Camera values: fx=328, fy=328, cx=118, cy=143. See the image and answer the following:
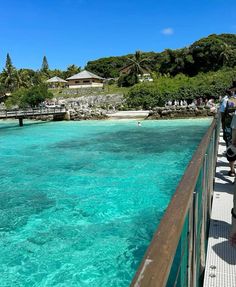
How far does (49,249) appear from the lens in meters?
6.63

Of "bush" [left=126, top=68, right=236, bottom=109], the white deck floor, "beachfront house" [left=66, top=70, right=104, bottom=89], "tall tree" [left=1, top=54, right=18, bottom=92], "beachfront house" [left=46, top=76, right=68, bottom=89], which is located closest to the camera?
the white deck floor

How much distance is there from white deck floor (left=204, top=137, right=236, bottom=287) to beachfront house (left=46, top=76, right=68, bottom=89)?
65854 mm

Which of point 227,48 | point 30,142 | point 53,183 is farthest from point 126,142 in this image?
point 227,48

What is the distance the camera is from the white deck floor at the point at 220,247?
2705 millimetres

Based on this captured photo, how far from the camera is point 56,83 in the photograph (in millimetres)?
69500

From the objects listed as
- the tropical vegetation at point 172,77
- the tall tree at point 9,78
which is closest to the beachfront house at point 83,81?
the tropical vegetation at point 172,77

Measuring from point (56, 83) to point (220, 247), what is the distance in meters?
69.1

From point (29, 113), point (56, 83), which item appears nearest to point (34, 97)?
point (29, 113)

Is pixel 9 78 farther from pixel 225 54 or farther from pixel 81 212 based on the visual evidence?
pixel 81 212

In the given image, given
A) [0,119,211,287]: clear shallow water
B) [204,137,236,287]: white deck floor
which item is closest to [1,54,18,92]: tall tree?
[0,119,211,287]: clear shallow water

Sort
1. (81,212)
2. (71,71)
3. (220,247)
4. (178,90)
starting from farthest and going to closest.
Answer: (71,71) → (178,90) → (81,212) → (220,247)

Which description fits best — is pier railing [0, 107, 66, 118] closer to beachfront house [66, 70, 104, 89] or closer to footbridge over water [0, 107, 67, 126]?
footbridge over water [0, 107, 67, 126]

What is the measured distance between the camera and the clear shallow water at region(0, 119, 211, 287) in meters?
5.98

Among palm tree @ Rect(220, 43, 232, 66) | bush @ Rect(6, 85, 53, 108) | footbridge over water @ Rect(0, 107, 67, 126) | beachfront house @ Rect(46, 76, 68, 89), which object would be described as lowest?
footbridge over water @ Rect(0, 107, 67, 126)
